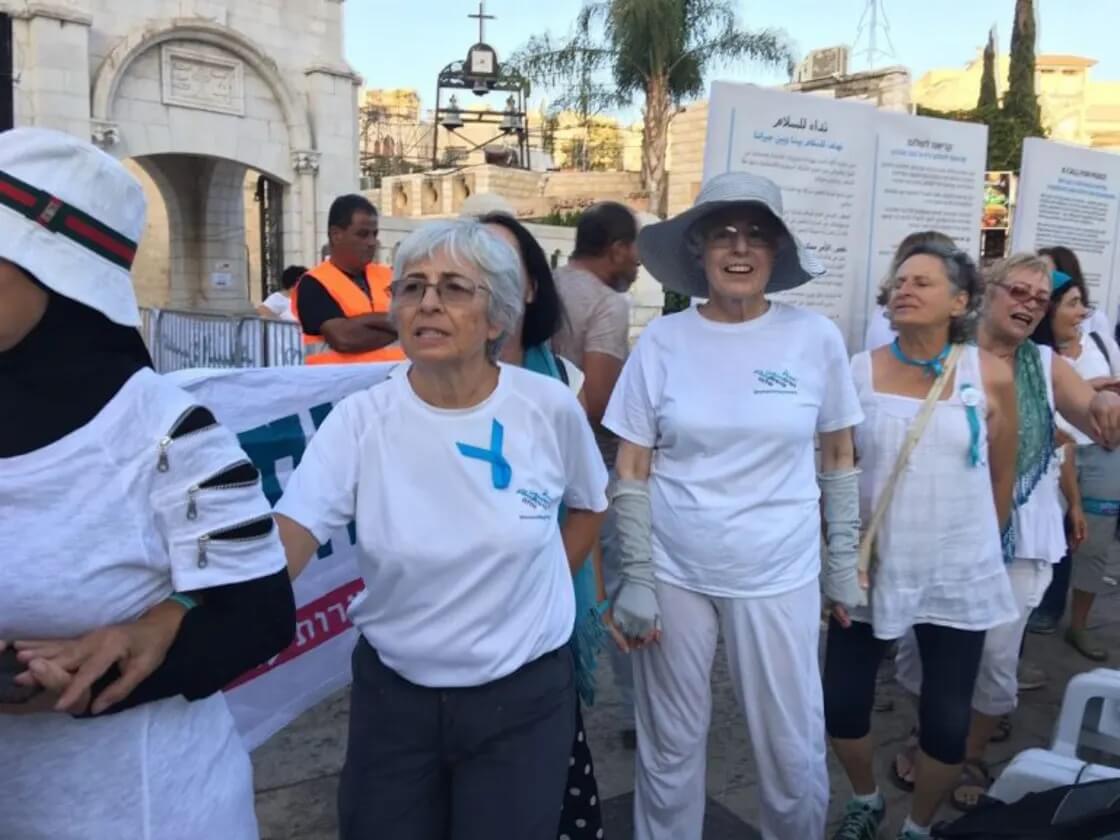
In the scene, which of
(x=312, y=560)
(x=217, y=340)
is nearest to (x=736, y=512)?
(x=312, y=560)

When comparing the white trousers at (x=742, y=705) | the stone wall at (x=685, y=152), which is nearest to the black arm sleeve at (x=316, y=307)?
the white trousers at (x=742, y=705)

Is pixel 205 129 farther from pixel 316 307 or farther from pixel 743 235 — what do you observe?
pixel 743 235

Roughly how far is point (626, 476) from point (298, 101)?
13.5 metres

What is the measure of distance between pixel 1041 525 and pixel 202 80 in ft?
42.6

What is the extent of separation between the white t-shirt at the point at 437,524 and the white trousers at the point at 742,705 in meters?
0.80

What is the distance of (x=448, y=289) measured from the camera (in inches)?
78.7

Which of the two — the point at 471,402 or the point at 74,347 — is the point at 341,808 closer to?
the point at 471,402

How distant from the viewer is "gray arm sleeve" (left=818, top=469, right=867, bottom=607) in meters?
2.87

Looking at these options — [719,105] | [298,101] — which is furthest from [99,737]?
[298,101]

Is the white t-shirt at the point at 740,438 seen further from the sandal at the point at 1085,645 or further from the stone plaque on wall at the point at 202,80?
the stone plaque on wall at the point at 202,80

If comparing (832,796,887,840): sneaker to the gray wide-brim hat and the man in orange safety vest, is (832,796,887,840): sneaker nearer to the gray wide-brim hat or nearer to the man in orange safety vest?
the gray wide-brim hat

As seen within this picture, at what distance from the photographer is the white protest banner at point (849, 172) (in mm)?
4242

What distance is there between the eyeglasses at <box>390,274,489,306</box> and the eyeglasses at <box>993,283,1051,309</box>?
225 cm

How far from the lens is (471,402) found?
6.72 feet
